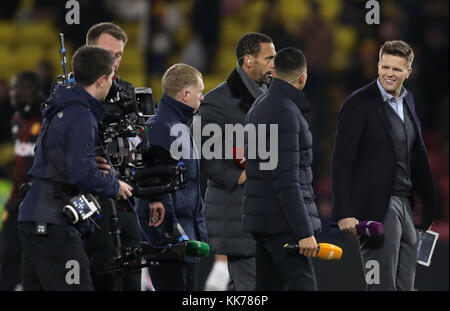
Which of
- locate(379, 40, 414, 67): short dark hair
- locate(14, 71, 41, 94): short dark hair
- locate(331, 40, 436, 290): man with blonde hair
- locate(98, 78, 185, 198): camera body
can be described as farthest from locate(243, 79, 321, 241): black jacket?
locate(14, 71, 41, 94): short dark hair

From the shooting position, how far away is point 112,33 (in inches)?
251

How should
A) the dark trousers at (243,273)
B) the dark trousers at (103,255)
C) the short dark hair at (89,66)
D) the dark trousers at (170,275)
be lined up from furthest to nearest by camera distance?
1. the dark trousers at (243,273)
2. the dark trousers at (170,275)
3. the dark trousers at (103,255)
4. the short dark hair at (89,66)

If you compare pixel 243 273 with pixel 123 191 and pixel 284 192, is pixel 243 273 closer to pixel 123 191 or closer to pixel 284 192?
pixel 284 192

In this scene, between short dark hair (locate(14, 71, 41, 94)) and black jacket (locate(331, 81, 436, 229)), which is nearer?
black jacket (locate(331, 81, 436, 229))

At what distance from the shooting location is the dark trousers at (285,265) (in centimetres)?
569

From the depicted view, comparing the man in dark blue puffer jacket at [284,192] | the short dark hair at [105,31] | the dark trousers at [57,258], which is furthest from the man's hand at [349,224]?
the short dark hair at [105,31]

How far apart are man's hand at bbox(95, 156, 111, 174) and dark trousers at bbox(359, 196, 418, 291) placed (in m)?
1.56

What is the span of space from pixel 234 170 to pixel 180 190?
0.41 m

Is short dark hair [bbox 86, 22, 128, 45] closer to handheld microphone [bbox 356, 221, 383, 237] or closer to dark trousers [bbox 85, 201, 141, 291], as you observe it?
dark trousers [bbox 85, 201, 141, 291]

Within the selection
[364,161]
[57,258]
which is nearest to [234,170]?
[364,161]

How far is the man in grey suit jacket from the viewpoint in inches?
258

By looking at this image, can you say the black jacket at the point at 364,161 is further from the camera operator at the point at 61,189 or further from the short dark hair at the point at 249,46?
the camera operator at the point at 61,189

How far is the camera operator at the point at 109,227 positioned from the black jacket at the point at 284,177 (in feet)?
2.25
